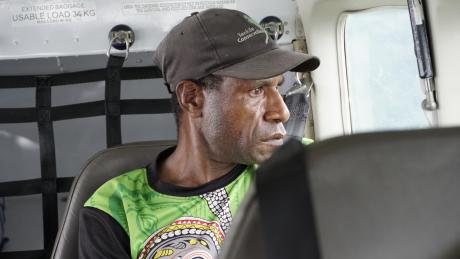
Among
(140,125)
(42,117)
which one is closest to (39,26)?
(42,117)

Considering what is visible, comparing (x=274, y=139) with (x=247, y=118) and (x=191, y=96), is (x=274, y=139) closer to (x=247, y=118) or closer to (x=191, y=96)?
(x=247, y=118)

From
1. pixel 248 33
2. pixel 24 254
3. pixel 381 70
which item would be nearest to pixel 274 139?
pixel 248 33

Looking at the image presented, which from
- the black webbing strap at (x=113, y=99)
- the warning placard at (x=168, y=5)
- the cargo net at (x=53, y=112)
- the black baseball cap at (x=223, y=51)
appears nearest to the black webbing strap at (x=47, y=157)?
the cargo net at (x=53, y=112)

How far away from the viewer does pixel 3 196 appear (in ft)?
9.15

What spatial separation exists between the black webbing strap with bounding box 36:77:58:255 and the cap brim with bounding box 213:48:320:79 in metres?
1.18

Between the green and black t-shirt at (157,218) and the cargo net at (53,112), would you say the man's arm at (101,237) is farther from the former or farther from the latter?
the cargo net at (53,112)

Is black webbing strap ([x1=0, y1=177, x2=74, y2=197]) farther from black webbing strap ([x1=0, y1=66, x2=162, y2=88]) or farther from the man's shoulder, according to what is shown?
the man's shoulder

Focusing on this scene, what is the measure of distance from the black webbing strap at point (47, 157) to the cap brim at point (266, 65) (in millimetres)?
1184

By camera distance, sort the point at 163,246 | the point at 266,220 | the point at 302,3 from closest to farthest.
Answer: the point at 266,220
the point at 163,246
the point at 302,3

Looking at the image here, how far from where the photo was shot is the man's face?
187 cm

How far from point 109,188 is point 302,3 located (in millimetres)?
1267

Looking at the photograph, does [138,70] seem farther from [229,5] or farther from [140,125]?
[229,5]

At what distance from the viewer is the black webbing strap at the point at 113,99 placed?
279cm

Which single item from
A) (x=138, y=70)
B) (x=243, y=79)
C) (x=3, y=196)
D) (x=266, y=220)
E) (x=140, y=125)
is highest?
(x=266, y=220)
